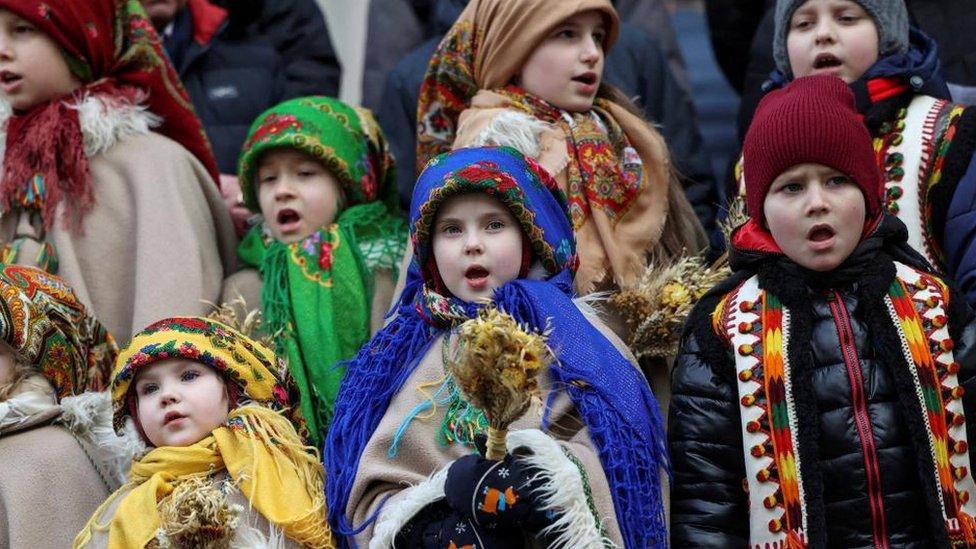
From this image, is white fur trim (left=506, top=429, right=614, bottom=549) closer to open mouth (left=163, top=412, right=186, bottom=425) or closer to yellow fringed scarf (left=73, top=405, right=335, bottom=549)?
yellow fringed scarf (left=73, top=405, right=335, bottom=549)

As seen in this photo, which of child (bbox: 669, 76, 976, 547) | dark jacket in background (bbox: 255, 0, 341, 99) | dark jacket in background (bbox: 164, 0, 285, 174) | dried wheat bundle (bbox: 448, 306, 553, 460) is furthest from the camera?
dark jacket in background (bbox: 255, 0, 341, 99)

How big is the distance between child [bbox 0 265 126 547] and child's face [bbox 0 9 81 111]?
0.87 m

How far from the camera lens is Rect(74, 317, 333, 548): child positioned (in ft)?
16.0

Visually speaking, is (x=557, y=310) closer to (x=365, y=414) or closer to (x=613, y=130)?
(x=365, y=414)

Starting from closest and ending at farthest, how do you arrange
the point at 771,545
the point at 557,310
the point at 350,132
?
the point at 771,545, the point at 557,310, the point at 350,132

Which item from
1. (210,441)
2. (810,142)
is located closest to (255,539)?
(210,441)

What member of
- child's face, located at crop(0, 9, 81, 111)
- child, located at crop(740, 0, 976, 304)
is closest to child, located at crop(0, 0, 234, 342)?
child's face, located at crop(0, 9, 81, 111)

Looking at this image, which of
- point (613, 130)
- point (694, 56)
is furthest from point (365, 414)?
point (694, 56)

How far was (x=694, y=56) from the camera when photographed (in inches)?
→ 351

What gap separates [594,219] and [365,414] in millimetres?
1044

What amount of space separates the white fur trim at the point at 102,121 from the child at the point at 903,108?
2.22 metres

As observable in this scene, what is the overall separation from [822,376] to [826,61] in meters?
1.31

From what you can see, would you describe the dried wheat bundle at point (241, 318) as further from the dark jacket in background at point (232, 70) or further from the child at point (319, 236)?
the dark jacket in background at point (232, 70)

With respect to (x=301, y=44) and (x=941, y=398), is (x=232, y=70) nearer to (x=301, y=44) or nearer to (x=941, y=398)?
(x=301, y=44)
